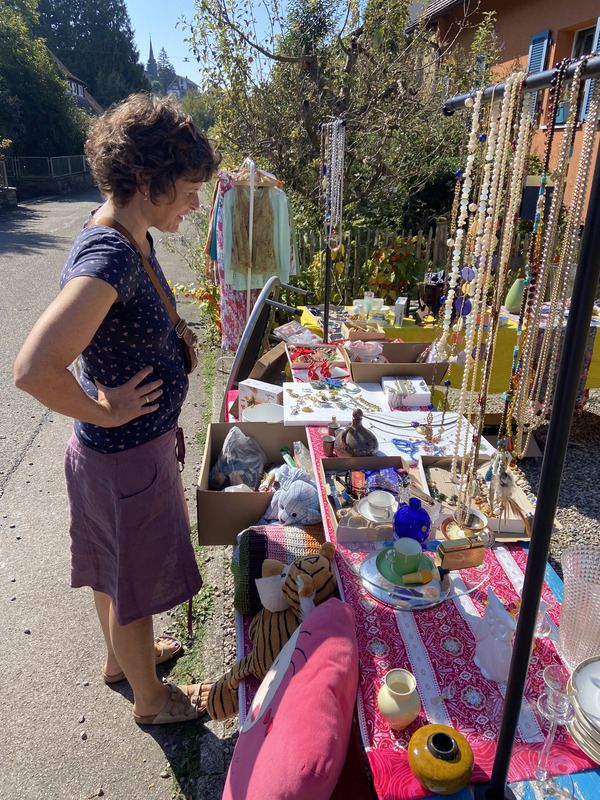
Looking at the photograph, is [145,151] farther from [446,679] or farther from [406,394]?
[406,394]

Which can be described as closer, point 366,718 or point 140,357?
point 366,718

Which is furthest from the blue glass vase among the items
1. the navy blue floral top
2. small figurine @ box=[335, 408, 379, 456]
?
the navy blue floral top

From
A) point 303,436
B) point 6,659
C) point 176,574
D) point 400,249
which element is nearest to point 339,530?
point 176,574

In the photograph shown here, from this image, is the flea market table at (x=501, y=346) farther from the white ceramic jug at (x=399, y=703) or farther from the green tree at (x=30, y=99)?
the green tree at (x=30, y=99)

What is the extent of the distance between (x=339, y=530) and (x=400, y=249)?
474cm

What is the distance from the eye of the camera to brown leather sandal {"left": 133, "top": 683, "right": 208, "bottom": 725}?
2.05m

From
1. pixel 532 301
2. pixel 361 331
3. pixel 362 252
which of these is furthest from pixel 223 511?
pixel 362 252

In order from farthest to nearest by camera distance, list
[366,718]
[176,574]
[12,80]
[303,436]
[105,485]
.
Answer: [12,80] → [303,436] → [176,574] → [105,485] → [366,718]

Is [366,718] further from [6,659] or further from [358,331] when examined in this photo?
[358,331]

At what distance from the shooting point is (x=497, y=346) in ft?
12.6

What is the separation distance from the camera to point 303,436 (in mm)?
→ 2730

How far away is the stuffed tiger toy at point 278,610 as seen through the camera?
65.6 inches

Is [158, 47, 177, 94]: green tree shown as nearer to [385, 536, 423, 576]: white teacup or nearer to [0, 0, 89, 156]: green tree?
[0, 0, 89, 156]: green tree

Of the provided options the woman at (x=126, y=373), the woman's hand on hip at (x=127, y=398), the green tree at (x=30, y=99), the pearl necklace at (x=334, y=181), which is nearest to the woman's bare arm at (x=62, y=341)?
the woman at (x=126, y=373)
